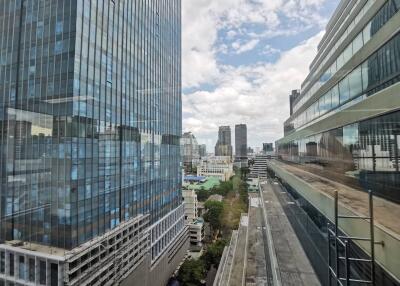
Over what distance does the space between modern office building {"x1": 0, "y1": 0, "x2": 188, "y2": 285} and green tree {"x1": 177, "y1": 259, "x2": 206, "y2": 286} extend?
636 centimetres

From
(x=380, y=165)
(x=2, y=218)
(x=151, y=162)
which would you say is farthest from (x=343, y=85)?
(x=2, y=218)

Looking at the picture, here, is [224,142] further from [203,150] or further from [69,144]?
[69,144]

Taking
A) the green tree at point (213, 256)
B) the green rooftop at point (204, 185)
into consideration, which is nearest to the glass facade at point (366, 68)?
the green tree at point (213, 256)

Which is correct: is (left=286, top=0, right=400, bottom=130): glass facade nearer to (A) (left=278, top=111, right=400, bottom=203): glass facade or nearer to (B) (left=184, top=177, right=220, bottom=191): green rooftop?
(A) (left=278, top=111, right=400, bottom=203): glass facade

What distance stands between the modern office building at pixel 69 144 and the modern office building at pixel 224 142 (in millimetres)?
80486

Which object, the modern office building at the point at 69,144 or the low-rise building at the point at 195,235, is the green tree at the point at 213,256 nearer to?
the low-rise building at the point at 195,235

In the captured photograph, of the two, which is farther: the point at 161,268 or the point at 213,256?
the point at 213,256

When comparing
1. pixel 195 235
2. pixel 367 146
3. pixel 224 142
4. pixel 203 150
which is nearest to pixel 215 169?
pixel 203 150

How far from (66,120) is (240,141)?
3989 inches

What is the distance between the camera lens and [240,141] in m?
110

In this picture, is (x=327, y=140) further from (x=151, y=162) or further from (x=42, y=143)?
(x=151, y=162)

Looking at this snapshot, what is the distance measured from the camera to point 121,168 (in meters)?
15.7

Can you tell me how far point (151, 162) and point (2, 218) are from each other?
33.9 feet

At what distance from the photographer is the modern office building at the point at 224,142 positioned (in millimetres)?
97438
